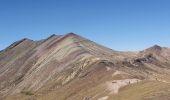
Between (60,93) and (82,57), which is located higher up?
(82,57)

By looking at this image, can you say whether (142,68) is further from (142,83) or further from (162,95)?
(162,95)

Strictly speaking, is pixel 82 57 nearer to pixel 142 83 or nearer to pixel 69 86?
pixel 69 86

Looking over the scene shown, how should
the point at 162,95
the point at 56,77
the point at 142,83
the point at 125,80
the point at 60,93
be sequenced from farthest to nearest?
the point at 56,77 < the point at 60,93 < the point at 125,80 < the point at 142,83 < the point at 162,95

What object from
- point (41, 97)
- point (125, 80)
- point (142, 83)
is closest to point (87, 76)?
point (41, 97)

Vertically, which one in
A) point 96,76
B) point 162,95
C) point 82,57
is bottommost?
point 162,95

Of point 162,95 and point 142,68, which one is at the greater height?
point 142,68

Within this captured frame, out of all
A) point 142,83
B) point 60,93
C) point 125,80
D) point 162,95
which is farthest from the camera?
point 60,93

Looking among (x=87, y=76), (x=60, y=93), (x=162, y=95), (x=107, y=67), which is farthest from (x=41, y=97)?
(x=162, y=95)

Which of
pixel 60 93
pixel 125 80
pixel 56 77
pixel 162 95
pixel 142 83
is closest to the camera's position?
pixel 162 95

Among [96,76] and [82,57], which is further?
[82,57]
